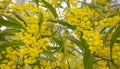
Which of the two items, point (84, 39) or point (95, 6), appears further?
point (95, 6)

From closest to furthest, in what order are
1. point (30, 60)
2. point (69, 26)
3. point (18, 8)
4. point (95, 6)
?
point (30, 60)
point (69, 26)
point (18, 8)
point (95, 6)

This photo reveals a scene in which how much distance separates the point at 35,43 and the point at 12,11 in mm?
371

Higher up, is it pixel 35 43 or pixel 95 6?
pixel 95 6

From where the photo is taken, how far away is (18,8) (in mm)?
1175

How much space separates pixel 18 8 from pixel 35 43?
33 centimetres

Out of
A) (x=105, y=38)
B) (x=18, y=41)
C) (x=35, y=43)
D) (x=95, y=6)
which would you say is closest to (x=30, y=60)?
(x=35, y=43)

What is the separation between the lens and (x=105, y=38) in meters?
1.10

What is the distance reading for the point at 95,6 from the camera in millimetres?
1617

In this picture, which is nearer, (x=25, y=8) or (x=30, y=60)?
(x=30, y=60)

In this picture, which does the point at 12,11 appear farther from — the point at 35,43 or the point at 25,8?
the point at 35,43

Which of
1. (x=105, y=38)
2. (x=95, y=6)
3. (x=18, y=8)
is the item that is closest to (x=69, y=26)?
(x=105, y=38)

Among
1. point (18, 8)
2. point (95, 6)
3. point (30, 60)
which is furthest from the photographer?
point (95, 6)

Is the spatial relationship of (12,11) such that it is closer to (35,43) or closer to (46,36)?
(46,36)

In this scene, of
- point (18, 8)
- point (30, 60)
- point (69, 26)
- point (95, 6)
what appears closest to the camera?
point (30, 60)
